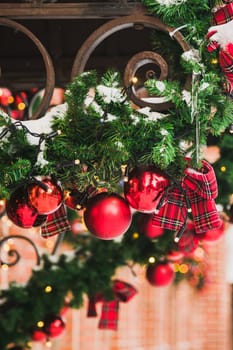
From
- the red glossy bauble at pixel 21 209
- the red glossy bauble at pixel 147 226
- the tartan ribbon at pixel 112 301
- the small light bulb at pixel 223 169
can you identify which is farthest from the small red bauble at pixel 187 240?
the red glossy bauble at pixel 21 209

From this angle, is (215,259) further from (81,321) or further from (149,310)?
(81,321)

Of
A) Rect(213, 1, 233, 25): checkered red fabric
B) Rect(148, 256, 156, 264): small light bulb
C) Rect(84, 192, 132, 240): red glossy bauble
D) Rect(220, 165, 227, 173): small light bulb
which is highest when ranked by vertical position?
Rect(213, 1, 233, 25): checkered red fabric

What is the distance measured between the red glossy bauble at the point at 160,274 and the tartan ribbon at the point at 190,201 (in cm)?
164

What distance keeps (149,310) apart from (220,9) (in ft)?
17.7

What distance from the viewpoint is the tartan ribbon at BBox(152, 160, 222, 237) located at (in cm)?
242

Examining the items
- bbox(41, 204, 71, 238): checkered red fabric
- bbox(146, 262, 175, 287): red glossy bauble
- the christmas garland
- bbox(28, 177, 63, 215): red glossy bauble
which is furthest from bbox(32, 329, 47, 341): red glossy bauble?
bbox(28, 177, 63, 215): red glossy bauble

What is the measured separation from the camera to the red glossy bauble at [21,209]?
2387mm

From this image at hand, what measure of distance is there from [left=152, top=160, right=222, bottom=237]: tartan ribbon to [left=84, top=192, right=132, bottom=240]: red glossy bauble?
0.09 m

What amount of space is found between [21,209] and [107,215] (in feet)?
0.77

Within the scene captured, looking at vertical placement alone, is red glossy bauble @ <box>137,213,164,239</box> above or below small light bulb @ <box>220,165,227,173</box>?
below

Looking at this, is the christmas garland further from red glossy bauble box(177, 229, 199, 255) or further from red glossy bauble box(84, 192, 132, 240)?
red glossy bauble box(177, 229, 199, 255)

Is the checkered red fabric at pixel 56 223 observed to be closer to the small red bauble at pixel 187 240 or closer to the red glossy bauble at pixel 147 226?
the red glossy bauble at pixel 147 226

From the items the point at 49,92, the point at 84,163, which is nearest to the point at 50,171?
the point at 84,163

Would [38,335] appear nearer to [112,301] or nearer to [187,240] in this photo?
[112,301]
